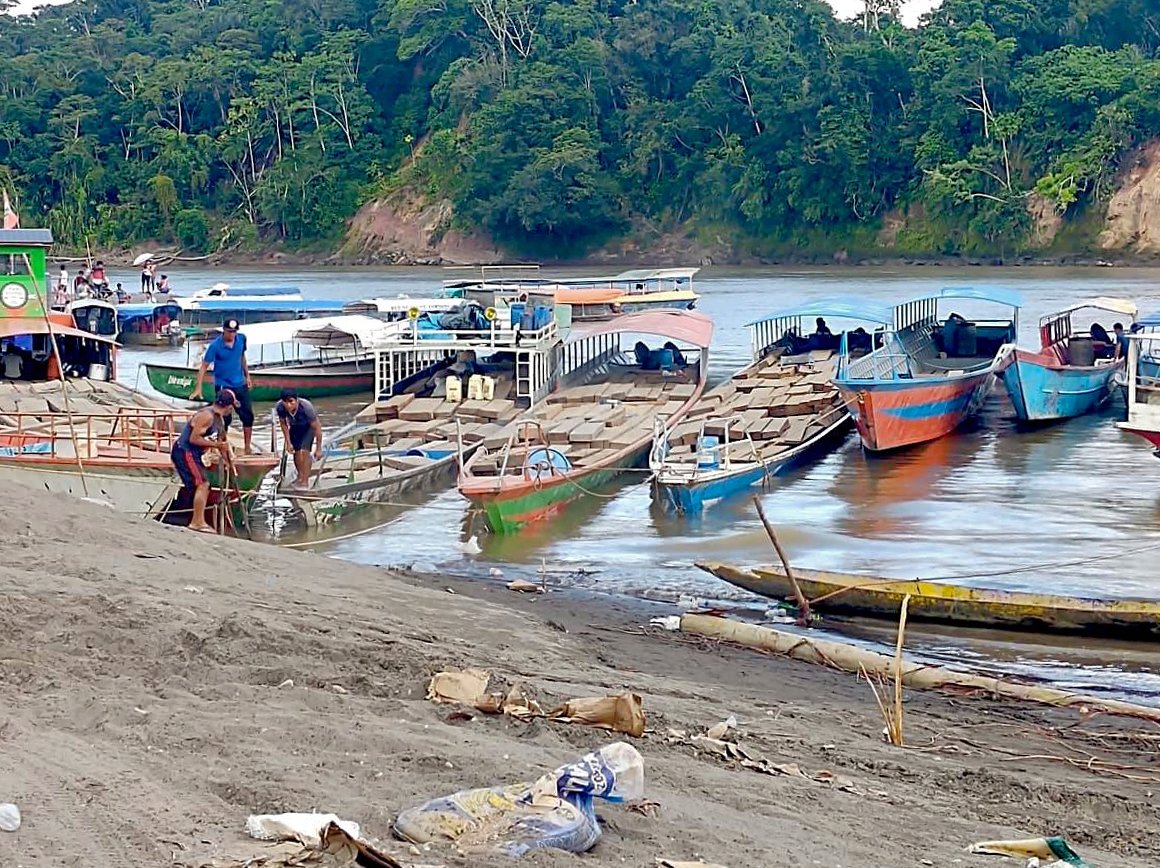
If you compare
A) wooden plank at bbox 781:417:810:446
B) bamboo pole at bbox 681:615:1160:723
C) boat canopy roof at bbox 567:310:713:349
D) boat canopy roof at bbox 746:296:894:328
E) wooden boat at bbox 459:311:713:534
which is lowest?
bamboo pole at bbox 681:615:1160:723

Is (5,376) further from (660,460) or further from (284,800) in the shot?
(284,800)

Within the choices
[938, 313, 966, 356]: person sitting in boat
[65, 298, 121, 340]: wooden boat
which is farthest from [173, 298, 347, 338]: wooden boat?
[938, 313, 966, 356]: person sitting in boat

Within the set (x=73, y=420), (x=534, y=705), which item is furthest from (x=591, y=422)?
(x=534, y=705)

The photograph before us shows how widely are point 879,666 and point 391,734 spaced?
4.67 m

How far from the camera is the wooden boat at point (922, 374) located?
2152 centimetres

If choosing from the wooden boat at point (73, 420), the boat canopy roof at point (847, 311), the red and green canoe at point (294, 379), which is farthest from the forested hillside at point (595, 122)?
the wooden boat at point (73, 420)

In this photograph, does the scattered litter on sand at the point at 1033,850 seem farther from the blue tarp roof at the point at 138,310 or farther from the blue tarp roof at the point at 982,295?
the blue tarp roof at the point at 138,310

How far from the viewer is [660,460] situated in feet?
57.3

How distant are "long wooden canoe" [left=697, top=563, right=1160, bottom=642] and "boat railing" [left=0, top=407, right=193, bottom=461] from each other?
6.14m

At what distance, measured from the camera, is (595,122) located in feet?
259

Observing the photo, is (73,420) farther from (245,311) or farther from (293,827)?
(245,311)

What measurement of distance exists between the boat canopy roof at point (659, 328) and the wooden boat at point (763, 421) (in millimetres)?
925

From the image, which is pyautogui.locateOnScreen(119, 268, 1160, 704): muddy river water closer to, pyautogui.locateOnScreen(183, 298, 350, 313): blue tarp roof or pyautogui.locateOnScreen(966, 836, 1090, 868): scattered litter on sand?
pyautogui.locateOnScreen(966, 836, 1090, 868): scattered litter on sand

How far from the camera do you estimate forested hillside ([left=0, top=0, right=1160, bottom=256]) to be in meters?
67.8
